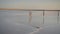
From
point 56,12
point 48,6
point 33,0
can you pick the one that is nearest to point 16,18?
point 33,0

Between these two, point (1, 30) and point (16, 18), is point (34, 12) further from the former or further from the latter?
point (1, 30)

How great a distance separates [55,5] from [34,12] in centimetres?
40

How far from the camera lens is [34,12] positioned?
75.6 inches

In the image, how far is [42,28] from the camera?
1.92m

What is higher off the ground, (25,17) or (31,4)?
(31,4)

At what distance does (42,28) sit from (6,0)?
0.83 metres

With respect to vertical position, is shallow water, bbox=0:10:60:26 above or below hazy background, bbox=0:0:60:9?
below

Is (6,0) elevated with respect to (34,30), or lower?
elevated

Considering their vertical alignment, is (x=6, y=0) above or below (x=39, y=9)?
above

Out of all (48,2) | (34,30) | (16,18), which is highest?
(48,2)

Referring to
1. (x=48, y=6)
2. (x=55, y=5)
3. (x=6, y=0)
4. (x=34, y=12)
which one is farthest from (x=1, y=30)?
(x=55, y=5)

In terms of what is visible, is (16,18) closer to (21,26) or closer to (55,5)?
(21,26)

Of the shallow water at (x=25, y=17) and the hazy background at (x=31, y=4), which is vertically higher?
the hazy background at (x=31, y=4)

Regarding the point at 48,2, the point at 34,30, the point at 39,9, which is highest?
the point at 48,2
